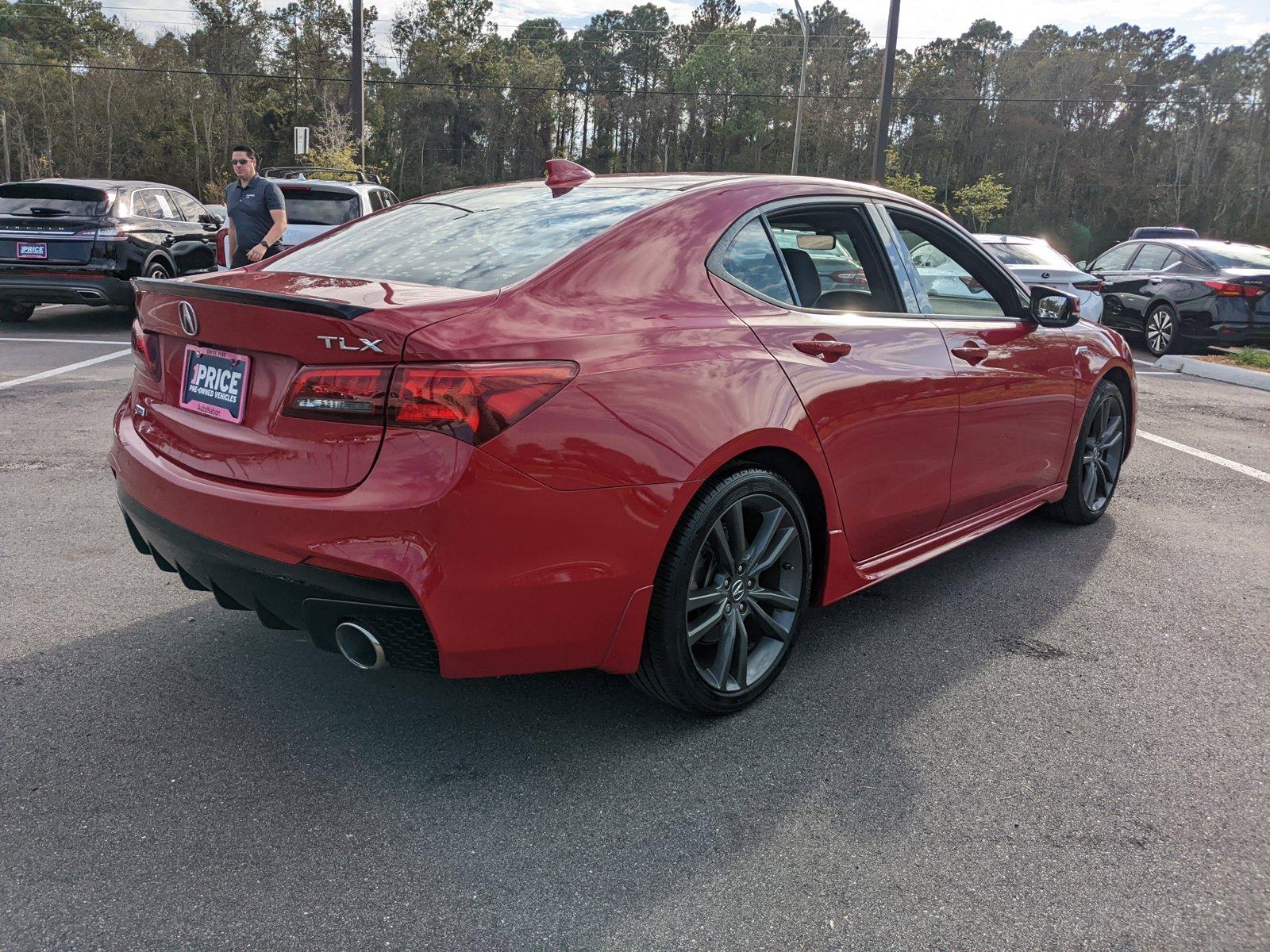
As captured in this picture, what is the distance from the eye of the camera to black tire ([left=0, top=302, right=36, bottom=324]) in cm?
1157

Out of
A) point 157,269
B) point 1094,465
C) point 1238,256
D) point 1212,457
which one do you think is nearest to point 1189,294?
point 1238,256

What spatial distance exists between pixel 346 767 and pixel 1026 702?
6.65ft

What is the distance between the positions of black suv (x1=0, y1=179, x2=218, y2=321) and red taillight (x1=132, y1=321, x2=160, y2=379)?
8.49 m

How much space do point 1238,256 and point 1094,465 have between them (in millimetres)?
10198

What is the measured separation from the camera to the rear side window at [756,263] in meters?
2.96

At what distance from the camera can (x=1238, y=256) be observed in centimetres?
1305

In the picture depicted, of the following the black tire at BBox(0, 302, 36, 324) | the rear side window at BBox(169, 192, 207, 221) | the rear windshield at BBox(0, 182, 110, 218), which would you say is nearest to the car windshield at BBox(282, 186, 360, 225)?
the rear side window at BBox(169, 192, 207, 221)

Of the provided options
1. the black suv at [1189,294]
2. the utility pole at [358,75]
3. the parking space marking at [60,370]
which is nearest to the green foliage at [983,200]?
the utility pole at [358,75]

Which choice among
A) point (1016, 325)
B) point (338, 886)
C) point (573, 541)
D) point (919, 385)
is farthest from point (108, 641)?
point (1016, 325)

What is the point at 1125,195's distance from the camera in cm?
7025

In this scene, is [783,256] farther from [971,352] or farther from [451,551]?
[451,551]

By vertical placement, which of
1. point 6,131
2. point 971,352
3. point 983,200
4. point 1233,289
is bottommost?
point 971,352

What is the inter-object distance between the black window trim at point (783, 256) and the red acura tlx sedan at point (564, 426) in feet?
0.04

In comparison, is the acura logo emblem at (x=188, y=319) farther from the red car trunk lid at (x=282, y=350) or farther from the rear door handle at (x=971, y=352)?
the rear door handle at (x=971, y=352)
